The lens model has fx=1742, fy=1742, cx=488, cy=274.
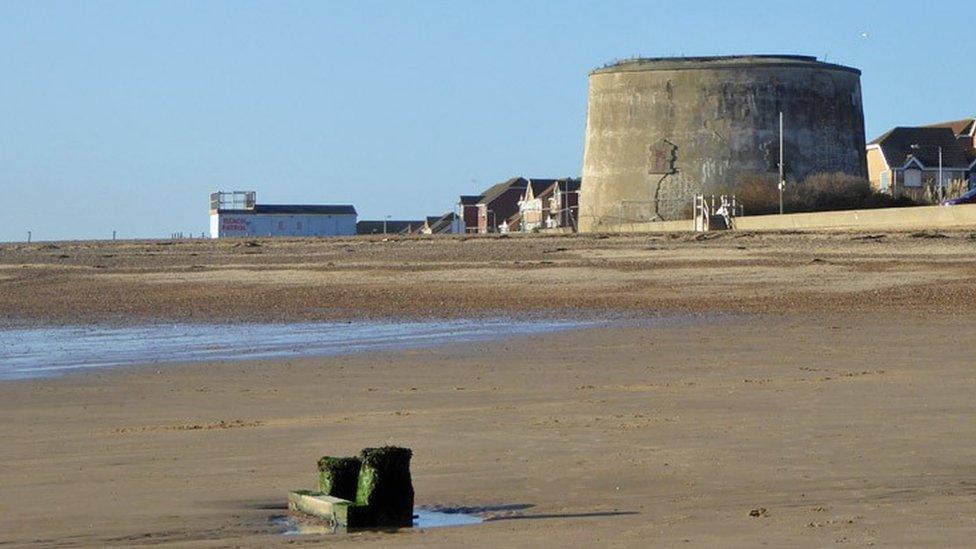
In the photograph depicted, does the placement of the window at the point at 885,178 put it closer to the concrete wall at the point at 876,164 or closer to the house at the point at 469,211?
the concrete wall at the point at 876,164

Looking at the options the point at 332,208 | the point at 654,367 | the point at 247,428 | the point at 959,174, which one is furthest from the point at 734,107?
the point at 332,208

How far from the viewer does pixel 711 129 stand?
1982 inches

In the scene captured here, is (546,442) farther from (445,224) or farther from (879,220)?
(445,224)

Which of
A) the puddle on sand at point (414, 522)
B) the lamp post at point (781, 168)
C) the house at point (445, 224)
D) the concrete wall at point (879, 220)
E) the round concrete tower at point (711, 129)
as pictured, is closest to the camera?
the puddle on sand at point (414, 522)

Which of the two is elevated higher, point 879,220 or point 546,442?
point 879,220

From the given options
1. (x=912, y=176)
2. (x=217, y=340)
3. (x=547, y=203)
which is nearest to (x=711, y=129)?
(x=912, y=176)

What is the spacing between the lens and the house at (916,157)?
77.4 metres

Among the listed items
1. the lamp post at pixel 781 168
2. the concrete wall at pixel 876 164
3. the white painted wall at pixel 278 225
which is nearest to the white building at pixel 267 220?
the white painted wall at pixel 278 225

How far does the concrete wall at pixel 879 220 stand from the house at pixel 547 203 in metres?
32.1

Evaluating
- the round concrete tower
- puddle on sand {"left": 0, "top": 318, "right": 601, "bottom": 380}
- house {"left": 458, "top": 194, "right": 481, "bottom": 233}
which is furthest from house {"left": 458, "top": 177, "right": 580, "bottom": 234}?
puddle on sand {"left": 0, "top": 318, "right": 601, "bottom": 380}

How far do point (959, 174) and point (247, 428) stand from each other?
7295 cm

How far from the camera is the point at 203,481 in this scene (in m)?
6.67

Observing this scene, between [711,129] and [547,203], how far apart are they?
40.2m

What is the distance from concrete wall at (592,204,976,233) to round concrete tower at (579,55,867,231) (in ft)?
33.8
